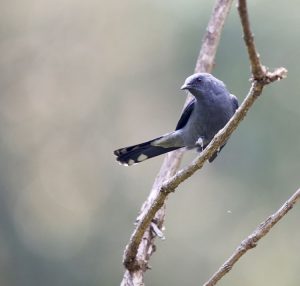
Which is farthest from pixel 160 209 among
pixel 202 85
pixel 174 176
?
pixel 174 176

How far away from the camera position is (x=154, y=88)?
466 inches

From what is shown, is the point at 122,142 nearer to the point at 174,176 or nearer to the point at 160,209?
the point at 160,209

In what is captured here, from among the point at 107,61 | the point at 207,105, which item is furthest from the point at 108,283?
the point at 207,105

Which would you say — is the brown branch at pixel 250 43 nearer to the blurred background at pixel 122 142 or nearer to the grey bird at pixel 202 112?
the grey bird at pixel 202 112

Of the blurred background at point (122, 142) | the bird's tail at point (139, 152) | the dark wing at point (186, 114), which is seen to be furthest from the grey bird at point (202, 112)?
the blurred background at point (122, 142)

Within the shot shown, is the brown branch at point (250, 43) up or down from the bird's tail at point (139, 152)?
down

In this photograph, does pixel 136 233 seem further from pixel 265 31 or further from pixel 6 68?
pixel 6 68

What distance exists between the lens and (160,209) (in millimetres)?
5227

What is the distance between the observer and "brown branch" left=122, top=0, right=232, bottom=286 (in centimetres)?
468

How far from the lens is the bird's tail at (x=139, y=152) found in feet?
19.2

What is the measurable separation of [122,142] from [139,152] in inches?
222

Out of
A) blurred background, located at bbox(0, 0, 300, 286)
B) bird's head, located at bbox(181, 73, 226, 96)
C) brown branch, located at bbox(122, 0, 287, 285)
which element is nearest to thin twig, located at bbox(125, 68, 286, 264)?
brown branch, located at bbox(122, 0, 287, 285)

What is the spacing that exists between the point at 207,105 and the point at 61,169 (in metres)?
6.71

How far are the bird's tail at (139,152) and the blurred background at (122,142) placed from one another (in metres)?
4.24
